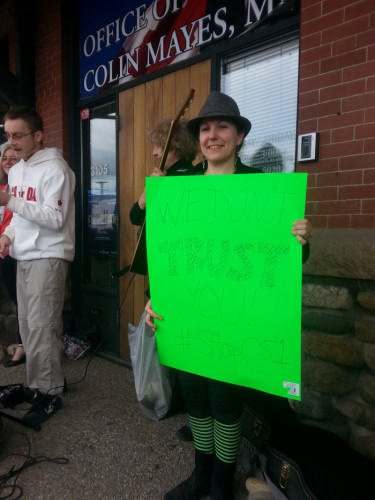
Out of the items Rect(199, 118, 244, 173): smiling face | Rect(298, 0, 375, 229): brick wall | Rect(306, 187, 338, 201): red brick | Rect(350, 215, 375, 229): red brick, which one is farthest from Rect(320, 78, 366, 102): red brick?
Rect(199, 118, 244, 173): smiling face

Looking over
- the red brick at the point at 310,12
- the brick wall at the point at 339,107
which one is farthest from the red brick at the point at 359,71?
the red brick at the point at 310,12

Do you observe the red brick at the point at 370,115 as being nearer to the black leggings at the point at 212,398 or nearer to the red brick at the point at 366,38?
the red brick at the point at 366,38

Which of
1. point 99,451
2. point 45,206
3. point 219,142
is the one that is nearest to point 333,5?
point 219,142

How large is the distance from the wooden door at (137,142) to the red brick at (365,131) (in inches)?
51.2

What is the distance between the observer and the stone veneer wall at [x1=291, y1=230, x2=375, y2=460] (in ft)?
6.23

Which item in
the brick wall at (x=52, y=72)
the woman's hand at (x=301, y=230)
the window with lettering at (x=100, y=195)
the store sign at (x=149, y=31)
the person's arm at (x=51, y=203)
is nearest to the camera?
the woman's hand at (x=301, y=230)

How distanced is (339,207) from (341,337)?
704 mm

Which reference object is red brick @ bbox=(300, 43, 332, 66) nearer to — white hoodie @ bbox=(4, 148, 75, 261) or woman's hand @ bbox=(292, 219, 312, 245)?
woman's hand @ bbox=(292, 219, 312, 245)

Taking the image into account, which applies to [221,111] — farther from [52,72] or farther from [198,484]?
[52,72]

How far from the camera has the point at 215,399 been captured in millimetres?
1596

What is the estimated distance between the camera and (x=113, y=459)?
2.05m

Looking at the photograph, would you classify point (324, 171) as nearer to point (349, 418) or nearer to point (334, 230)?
point (334, 230)

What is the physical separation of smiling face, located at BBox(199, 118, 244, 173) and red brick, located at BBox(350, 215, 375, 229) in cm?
82

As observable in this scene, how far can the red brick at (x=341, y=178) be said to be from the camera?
1982mm
